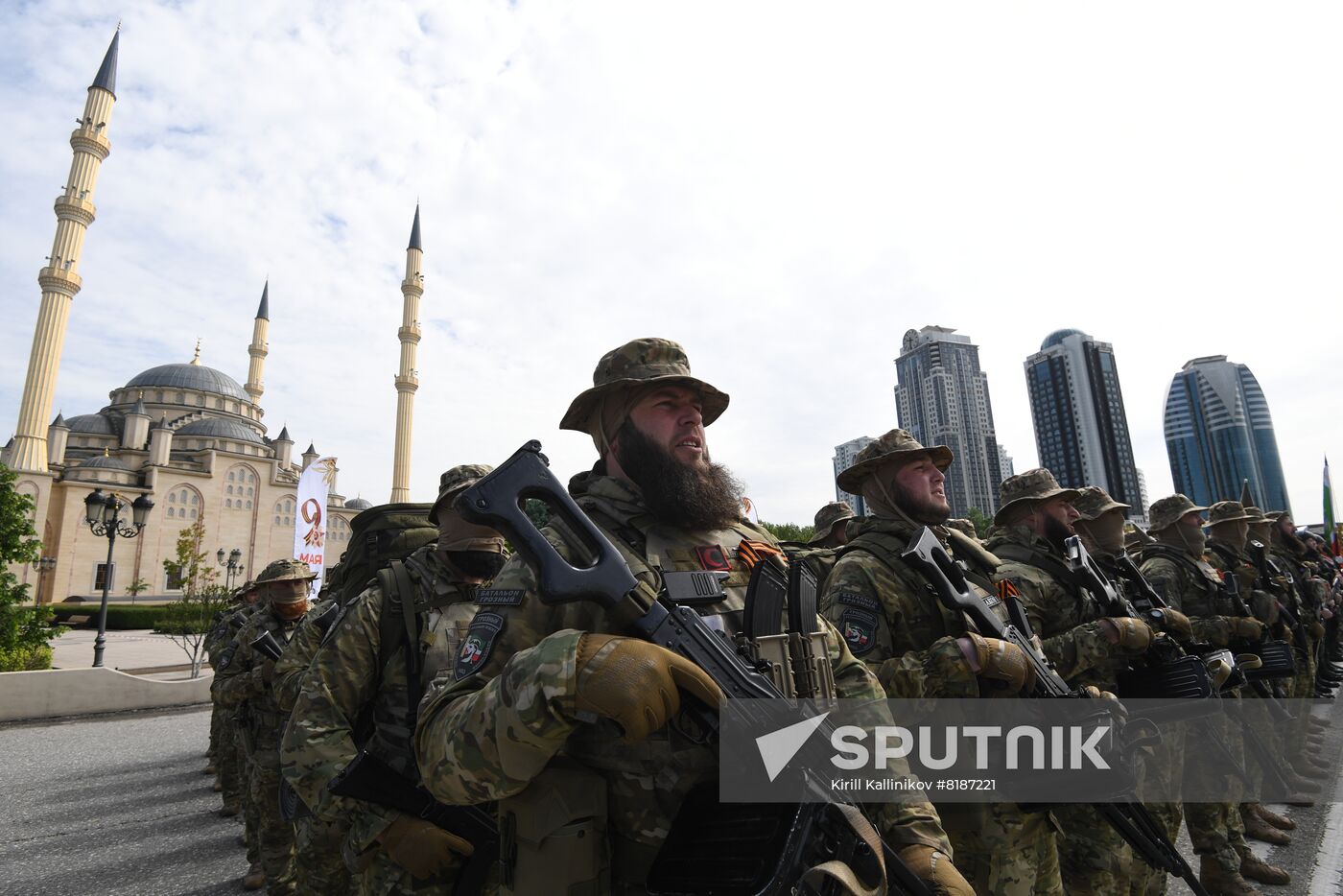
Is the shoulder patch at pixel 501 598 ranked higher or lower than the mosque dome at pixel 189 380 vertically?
lower

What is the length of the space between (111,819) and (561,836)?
7.86 meters

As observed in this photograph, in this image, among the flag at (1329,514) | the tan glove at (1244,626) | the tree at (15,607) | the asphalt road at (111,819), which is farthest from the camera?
the flag at (1329,514)

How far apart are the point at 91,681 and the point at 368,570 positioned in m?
12.6

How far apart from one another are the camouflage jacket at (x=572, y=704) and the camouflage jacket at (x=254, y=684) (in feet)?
15.4

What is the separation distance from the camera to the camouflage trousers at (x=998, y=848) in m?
2.72

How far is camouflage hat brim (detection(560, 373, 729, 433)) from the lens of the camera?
2.30 meters

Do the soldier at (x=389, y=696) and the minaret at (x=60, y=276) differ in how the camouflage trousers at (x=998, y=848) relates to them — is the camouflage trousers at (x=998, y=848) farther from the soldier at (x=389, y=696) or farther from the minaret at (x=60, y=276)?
the minaret at (x=60, y=276)

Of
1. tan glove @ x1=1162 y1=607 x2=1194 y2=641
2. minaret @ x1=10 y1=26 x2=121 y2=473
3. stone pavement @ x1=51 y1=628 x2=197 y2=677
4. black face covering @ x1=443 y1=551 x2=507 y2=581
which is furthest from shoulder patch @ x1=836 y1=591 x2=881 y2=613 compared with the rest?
minaret @ x1=10 y1=26 x2=121 y2=473

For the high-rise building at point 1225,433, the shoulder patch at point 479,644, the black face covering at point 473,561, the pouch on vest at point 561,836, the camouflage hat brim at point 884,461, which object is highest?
the high-rise building at point 1225,433

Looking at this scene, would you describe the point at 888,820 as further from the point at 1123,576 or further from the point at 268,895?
the point at 268,895

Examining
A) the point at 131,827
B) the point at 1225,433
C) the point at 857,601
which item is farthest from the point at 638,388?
the point at 1225,433

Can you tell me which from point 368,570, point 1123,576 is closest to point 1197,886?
point 1123,576

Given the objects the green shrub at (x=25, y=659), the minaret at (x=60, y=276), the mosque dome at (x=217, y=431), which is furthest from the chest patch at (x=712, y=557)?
the mosque dome at (x=217, y=431)

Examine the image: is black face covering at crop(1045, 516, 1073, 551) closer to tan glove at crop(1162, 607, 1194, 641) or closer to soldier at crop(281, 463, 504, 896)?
tan glove at crop(1162, 607, 1194, 641)
